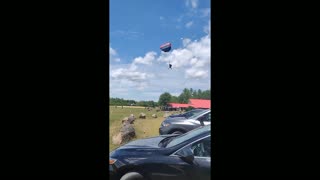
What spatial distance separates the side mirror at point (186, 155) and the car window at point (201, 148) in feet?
0.14

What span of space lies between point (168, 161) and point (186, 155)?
156 millimetres

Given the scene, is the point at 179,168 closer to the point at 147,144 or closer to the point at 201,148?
the point at 201,148

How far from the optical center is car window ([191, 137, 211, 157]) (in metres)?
2.46

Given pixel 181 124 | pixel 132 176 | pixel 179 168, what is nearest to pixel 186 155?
pixel 179 168

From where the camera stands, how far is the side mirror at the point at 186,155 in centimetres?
241

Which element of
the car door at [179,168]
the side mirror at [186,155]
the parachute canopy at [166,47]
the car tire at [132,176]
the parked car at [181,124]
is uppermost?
the parachute canopy at [166,47]

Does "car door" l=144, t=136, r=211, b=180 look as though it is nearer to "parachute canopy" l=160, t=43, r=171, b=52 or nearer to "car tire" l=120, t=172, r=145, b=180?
"car tire" l=120, t=172, r=145, b=180

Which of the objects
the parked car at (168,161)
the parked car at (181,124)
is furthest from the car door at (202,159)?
the parked car at (181,124)

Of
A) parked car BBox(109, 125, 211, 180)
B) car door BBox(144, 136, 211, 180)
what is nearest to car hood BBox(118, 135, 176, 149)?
parked car BBox(109, 125, 211, 180)

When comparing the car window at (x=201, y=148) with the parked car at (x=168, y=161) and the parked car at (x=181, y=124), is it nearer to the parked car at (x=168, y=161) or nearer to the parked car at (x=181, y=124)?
the parked car at (x=168, y=161)
